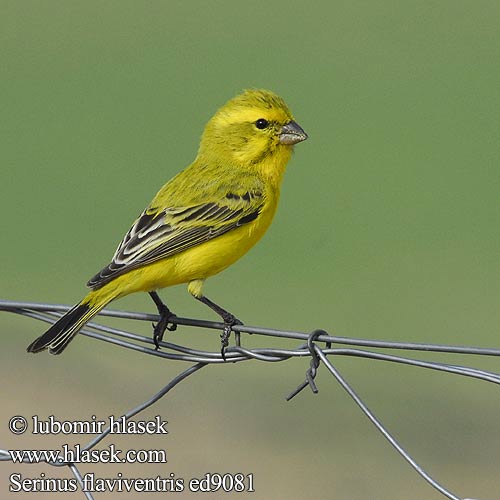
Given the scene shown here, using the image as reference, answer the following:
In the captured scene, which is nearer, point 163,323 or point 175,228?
point 163,323

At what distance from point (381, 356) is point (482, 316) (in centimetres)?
657

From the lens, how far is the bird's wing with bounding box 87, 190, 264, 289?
546cm

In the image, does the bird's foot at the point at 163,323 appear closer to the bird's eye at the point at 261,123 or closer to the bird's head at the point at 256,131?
the bird's head at the point at 256,131

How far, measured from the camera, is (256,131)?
641 centimetres

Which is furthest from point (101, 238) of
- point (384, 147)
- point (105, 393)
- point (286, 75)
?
point (286, 75)

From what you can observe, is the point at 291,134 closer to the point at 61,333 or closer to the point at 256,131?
the point at 256,131

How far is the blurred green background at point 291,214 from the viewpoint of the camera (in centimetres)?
799

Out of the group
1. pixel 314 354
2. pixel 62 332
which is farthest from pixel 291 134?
pixel 314 354

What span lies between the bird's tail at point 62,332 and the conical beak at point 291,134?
176 cm

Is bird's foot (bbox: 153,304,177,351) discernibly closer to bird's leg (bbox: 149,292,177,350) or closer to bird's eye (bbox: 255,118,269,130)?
bird's leg (bbox: 149,292,177,350)

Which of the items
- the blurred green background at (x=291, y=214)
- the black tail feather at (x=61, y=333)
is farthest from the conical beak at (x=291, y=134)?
the blurred green background at (x=291, y=214)

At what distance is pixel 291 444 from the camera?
7.95 m

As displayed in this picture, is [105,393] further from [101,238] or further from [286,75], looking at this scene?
[286,75]

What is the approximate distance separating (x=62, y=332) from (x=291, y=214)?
7329 mm
